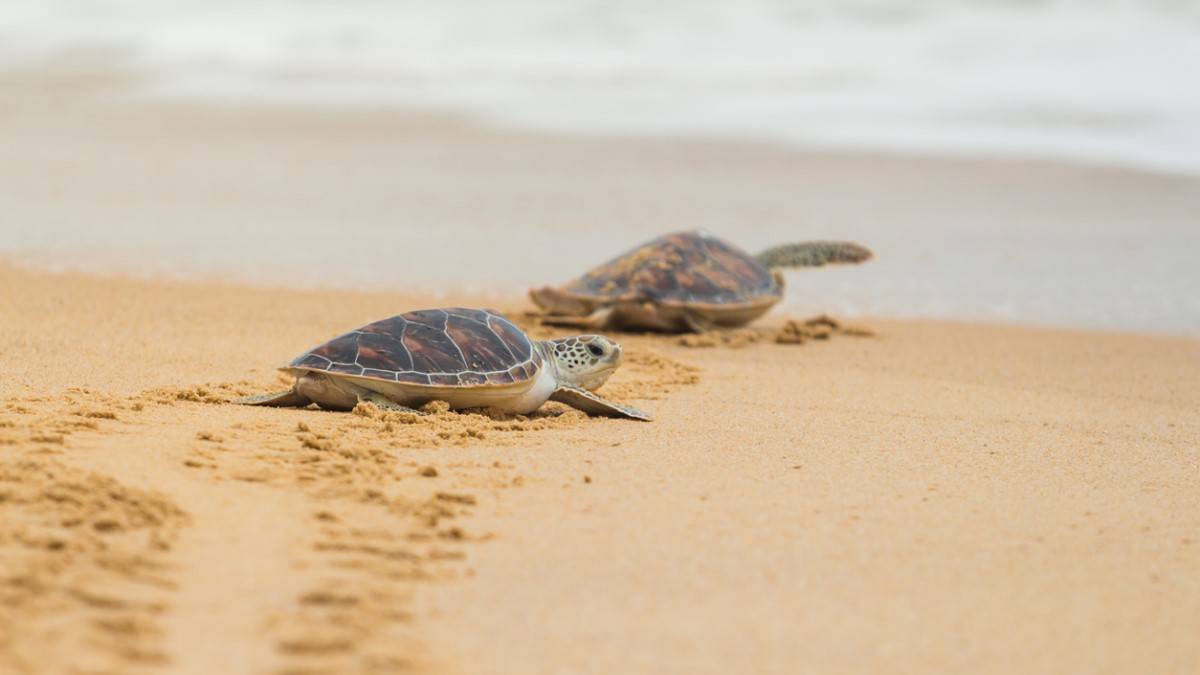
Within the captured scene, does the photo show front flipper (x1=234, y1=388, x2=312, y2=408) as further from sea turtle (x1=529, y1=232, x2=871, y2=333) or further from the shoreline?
the shoreline

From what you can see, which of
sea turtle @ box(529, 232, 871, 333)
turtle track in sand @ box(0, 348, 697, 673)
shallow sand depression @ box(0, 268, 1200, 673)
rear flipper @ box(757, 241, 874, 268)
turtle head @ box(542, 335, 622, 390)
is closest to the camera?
turtle track in sand @ box(0, 348, 697, 673)

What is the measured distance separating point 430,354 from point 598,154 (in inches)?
430

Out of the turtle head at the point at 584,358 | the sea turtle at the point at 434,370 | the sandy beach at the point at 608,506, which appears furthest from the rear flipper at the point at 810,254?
the sea turtle at the point at 434,370

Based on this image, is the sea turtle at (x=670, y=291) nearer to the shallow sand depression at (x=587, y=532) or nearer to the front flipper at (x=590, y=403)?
the shallow sand depression at (x=587, y=532)

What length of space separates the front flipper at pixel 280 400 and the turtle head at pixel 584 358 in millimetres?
989

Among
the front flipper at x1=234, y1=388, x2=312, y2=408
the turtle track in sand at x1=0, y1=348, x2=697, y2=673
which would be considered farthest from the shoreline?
the turtle track in sand at x1=0, y1=348, x2=697, y2=673

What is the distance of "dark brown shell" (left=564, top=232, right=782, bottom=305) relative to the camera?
802 centimetres

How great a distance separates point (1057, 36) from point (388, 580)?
897 inches

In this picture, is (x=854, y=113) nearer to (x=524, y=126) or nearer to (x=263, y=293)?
(x=524, y=126)

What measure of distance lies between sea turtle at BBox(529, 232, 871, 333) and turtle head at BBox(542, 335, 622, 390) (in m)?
2.37

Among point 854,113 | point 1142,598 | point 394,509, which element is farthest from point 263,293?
point 854,113

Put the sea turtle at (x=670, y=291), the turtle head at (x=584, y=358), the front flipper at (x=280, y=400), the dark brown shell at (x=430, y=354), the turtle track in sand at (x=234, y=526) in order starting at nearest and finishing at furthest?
the turtle track in sand at (x=234, y=526), the dark brown shell at (x=430, y=354), the front flipper at (x=280, y=400), the turtle head at (x=584, y=358), the sea turtle at (x=670, y=291)

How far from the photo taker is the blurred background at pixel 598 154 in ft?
33.9

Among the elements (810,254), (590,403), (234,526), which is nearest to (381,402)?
(590,403)
